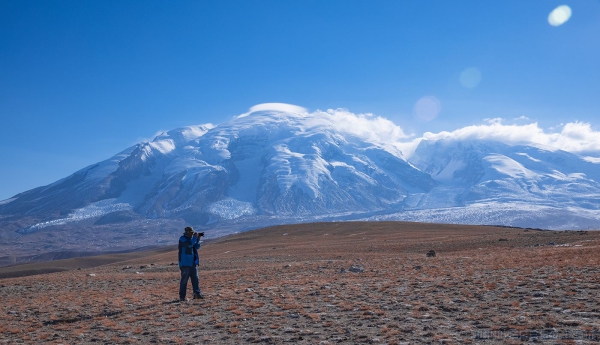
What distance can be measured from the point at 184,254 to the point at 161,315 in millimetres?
3539

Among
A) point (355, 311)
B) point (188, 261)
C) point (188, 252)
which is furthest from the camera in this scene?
point (188, 252)

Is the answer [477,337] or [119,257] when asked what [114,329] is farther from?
[119,257]

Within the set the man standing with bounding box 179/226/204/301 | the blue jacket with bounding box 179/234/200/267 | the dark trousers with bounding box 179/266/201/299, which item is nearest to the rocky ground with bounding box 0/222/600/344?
the dark trousers with bounding box 179/266/201/299

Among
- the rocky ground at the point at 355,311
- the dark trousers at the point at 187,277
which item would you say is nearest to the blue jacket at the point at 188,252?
the dark trousers at the point at 187,277

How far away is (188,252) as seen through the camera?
1880cm

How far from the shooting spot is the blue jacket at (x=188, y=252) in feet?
61.3

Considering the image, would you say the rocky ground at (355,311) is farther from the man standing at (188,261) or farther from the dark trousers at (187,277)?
the man standing at (188,261)

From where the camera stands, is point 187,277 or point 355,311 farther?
point 187,277

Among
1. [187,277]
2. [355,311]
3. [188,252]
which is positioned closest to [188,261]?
[188,252]

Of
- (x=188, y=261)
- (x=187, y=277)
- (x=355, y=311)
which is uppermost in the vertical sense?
(x=188, y=261)

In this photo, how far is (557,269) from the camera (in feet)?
64.5

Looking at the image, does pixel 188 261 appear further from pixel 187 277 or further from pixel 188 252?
pixel 187 277

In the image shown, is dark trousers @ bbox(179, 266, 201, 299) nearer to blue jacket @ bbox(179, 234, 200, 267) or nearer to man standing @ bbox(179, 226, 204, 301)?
man standing @ bbox(179, 226, 204, 301)

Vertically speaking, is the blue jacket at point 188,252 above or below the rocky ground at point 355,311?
above
